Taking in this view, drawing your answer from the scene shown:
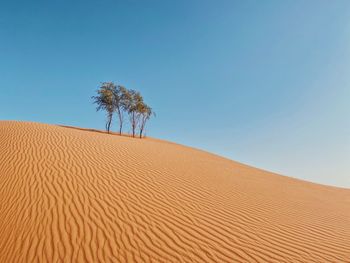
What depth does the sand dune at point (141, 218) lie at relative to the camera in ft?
14.4

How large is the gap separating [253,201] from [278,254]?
3.46 metres

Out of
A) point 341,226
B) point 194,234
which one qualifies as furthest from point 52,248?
point 341,226

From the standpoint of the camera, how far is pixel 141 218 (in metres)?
5.48

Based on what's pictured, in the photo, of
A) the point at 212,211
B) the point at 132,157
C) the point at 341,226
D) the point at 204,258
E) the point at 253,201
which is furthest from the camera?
the point at 132,157

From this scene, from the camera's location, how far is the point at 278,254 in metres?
4.57

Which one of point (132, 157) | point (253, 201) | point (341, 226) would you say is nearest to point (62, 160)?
point (132, 157)

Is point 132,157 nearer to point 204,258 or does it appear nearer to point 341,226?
point 204,258

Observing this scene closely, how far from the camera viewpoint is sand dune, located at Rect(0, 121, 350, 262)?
438 centimetres

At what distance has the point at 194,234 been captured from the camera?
4984mm

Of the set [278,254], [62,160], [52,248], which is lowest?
[52,248]

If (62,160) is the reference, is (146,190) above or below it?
below

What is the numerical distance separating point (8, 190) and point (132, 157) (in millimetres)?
5342

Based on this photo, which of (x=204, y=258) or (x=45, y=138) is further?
(x=45, y=138)

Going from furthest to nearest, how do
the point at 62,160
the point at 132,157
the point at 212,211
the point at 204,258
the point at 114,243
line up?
1. the point at 132,157
2. the point at 62,160
3. the point at 212,211
4. the point at 114,243
5. the point at 204,258
